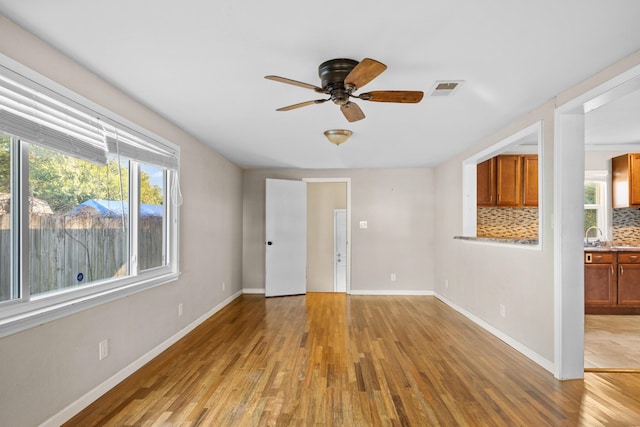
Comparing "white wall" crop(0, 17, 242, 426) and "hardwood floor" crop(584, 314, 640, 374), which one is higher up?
"white wall" crop(0, 17, 242, 426)

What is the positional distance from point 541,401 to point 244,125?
11.3 ft

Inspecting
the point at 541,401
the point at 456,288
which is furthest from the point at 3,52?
the point at 456,288

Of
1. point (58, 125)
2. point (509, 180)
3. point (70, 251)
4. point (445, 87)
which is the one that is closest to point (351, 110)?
point (445, 87)

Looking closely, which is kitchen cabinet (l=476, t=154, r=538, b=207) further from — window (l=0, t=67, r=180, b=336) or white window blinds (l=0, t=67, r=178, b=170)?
white window blinds (l=0, t=67, r=178, b=170)

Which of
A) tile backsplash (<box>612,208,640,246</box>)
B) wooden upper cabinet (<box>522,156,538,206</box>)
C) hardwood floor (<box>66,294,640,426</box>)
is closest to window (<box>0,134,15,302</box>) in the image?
hardwood floor (<box>66,294,640,426</box>)

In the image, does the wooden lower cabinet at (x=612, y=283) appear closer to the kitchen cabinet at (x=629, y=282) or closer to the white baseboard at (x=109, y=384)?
the kitchen cabinet at (x=629, y=282)

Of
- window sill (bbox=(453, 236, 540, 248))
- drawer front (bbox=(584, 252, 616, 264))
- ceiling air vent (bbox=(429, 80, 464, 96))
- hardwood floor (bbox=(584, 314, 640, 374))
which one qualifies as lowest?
hardwood floor (bbox=(584, 314, 640, 374))

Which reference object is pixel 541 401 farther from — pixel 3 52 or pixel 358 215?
pixel 358 215

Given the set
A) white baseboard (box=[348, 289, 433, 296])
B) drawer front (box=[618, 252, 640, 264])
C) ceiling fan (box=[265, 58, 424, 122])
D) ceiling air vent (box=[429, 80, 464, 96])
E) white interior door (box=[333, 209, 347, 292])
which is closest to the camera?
ceiling fan (box=[265, 58, 424, 122])

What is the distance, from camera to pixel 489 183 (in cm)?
559

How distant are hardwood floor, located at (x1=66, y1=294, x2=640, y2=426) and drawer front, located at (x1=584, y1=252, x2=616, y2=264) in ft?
6.26

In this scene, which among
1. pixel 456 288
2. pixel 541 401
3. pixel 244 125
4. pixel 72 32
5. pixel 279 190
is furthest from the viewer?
pixel 279 190

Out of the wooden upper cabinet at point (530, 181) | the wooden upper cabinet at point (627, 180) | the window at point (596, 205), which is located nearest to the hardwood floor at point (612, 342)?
the window at point (596, 205)

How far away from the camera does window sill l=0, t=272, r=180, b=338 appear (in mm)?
1934
